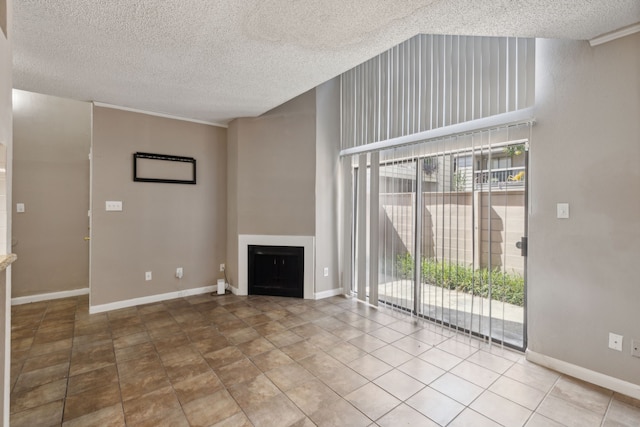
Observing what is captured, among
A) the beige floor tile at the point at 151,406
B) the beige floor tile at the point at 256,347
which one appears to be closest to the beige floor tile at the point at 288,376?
the beige floor tile at the point at 256,347

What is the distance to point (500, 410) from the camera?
184 centimetres

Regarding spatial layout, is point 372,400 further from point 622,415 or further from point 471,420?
point 622,415

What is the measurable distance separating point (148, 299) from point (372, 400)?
3.28 metres

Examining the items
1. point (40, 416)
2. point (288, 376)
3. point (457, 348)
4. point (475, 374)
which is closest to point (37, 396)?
point (40, 416)

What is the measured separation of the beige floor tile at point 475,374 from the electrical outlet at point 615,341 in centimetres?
79

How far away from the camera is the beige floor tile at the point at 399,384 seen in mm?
2018

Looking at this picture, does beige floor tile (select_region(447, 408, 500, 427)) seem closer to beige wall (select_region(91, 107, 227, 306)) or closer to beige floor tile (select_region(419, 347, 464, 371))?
beige floor tile (select_region(419, 347, 464, 371))

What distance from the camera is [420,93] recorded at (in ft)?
10.4

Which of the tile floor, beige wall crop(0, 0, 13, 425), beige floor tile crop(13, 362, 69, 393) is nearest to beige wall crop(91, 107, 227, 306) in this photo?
the tile floor

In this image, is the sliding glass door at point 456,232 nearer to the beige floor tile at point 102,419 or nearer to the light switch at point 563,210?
the light switch at point 563,210

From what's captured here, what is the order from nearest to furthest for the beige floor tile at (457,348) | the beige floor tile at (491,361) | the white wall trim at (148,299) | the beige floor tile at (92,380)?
the beige floor tile at (92,380) < the beige floor tile at (491,361) < the beige floor tile at (457,348) < the white wall trim at (148,299)

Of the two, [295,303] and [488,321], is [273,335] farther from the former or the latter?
[488,321]

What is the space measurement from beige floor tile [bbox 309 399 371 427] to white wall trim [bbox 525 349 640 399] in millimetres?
1620

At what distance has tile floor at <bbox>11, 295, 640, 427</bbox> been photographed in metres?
1.80
